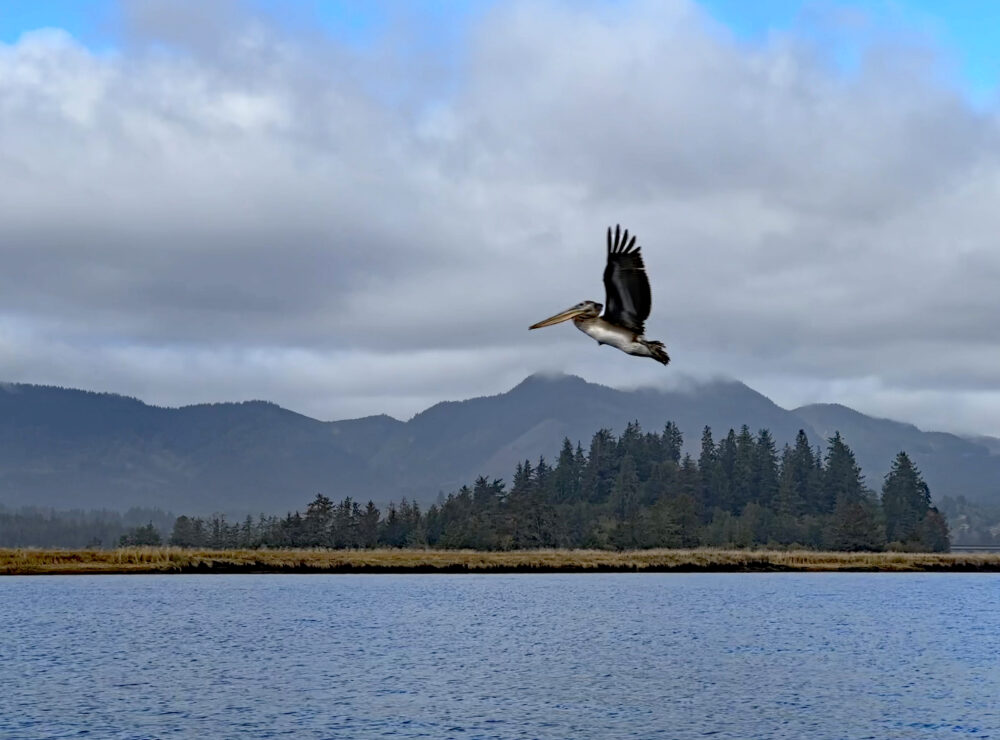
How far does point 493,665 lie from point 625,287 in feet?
141

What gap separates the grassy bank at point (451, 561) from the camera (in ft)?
474

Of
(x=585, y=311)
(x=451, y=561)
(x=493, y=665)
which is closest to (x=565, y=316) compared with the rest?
(x=585, y=311)

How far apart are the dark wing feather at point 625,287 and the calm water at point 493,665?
78.7ft

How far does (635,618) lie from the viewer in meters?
91.9

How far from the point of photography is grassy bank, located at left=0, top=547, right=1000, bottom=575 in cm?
14438

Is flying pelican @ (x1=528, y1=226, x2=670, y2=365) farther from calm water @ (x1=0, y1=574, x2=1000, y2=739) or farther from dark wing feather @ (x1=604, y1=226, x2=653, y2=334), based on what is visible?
calm water @ (x1=0, y1=574, x2=1000, y2=739)

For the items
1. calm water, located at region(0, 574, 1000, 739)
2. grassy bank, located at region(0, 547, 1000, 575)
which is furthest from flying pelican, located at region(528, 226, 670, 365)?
grassy bank, located at region(0, 547, 1000, 575)

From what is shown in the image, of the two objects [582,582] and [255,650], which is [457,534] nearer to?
[582,582]

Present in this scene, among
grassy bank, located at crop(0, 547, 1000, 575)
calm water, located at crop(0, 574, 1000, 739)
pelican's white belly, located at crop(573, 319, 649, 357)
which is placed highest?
pelican's white belly, located at crop(573, 319, 649, 357)

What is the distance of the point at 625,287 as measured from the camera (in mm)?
23031

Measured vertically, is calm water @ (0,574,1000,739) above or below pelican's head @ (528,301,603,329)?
below

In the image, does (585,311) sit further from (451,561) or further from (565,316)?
(451,561)

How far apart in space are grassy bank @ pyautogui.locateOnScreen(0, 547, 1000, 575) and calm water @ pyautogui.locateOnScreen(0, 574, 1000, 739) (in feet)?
86.9

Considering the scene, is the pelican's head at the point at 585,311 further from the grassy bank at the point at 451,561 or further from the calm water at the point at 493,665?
the grassy bank at the point at 451,561
